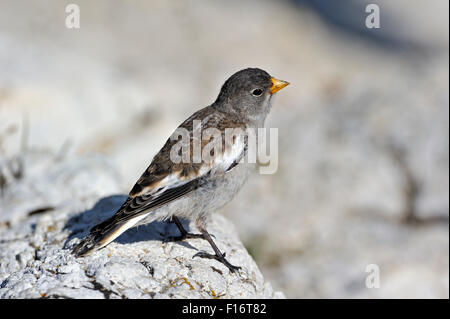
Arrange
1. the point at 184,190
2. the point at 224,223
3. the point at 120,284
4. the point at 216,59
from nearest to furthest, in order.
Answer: the point at 120,284 < the point at 184,190 < the point at 224,223 < the point at 216,59

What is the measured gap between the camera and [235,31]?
43.6 feet

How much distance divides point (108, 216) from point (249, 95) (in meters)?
1.74

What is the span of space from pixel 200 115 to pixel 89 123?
126 inches

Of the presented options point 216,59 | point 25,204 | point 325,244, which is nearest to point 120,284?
point 25,204

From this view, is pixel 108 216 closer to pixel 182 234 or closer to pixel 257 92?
pixel 182 234

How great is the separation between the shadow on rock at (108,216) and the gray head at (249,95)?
120 cm

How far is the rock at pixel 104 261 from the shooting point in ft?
13.3

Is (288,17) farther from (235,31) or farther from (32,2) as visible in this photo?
(32,2)

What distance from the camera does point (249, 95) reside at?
551 centimetres

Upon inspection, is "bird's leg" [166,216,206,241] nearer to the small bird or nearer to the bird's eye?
the small bird

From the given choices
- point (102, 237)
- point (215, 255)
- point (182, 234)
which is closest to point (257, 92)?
point (182, 234)

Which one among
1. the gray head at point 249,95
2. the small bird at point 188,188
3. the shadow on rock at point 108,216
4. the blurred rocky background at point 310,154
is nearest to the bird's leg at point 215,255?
the small bird at point 188,188

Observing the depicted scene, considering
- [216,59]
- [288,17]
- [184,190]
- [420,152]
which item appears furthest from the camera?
[288,17]

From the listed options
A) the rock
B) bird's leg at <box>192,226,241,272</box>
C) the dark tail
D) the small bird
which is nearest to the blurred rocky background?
the rock
